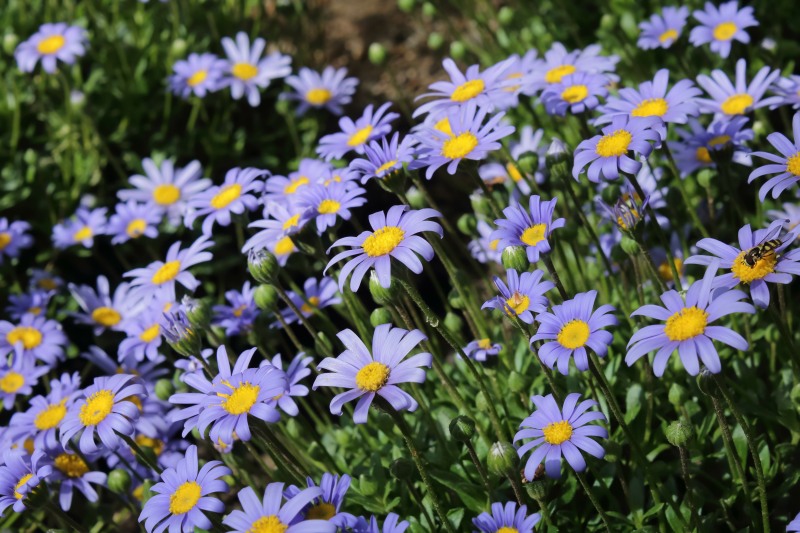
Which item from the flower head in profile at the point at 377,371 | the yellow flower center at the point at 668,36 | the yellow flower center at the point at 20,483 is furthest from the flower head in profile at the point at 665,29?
the yellow flower center at the point at 20,483

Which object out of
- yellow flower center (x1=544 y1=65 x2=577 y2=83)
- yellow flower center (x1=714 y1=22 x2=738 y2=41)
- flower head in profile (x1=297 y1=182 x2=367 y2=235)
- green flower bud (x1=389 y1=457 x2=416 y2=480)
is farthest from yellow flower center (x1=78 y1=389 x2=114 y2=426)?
yellow flower center (x1=714 y1=22 x2=738 y2=41)

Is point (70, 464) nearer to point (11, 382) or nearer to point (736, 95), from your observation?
point (11, 382)

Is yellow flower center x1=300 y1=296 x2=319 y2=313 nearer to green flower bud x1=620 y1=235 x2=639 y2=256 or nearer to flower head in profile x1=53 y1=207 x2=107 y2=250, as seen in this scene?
green flower bud x1=620 y1=235 x2=639 y2=256

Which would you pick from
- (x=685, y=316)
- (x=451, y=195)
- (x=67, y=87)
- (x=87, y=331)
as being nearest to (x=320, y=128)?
(x=451, y=195)

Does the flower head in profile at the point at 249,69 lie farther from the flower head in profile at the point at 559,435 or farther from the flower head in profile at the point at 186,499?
the flower head in profile at the point at 559,435

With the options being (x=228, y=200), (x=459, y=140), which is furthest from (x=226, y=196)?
(x=459, y=140)

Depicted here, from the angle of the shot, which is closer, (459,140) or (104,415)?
(104,415)
